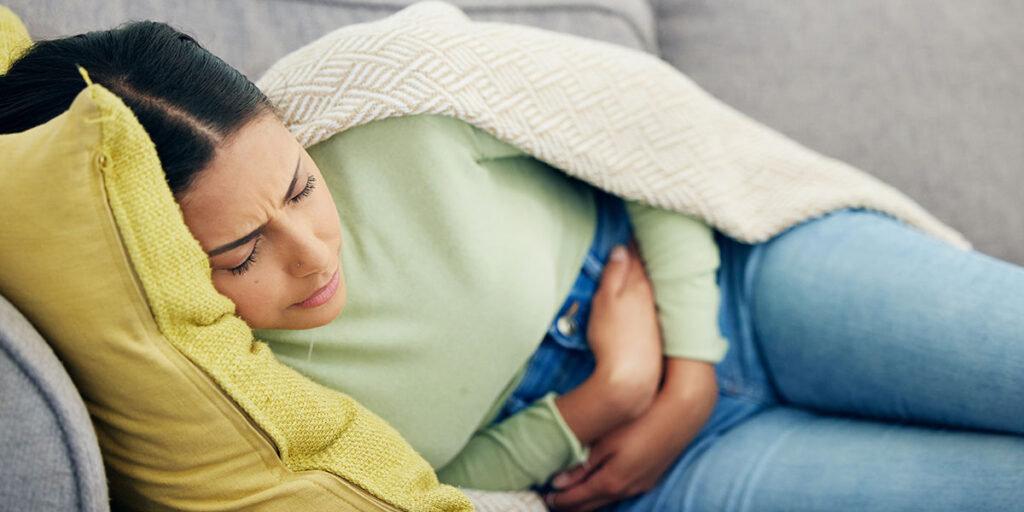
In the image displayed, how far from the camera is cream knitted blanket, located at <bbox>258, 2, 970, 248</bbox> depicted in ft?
2.11

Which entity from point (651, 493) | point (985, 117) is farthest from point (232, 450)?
point (985, 117)

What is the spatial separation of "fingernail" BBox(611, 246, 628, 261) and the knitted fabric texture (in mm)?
372

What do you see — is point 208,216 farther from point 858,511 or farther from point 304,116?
point 858,511

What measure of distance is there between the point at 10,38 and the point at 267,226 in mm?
271

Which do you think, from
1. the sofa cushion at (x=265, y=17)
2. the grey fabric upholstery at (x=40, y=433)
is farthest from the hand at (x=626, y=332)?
the grey fabric upholstery at (x=40, y=433)

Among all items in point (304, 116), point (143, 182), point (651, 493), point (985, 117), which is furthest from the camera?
point (985, 117)

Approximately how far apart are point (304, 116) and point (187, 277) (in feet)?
0.70

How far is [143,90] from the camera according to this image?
0.46 meters

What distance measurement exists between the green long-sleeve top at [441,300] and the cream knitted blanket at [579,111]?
0.10 feet

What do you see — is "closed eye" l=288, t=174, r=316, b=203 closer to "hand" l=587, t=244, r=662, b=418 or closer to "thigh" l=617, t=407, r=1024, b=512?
"hand" l=587, t=244, r=662, b=418

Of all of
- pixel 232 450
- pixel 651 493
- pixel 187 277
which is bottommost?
pixel 651 493

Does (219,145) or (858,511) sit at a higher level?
(219,145)

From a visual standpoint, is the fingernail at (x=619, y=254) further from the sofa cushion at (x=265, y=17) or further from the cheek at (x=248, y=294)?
the cheek at (x=248, y=294)

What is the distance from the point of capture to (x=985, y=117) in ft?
3.53
